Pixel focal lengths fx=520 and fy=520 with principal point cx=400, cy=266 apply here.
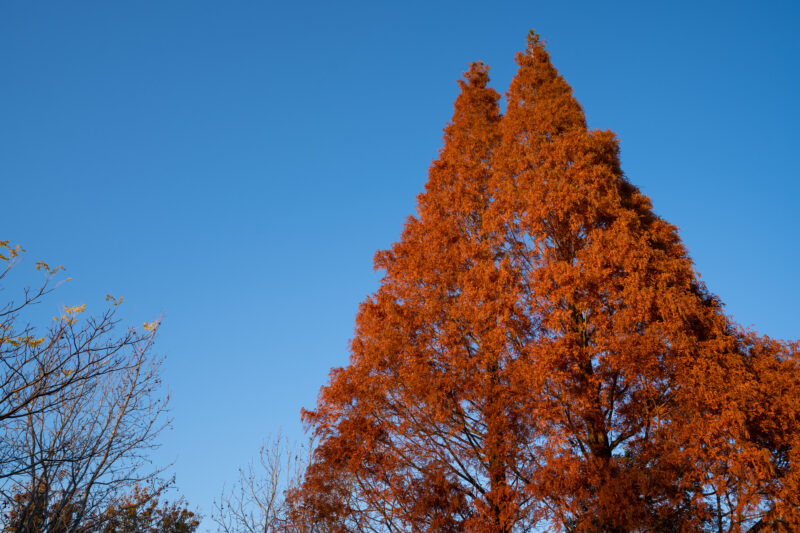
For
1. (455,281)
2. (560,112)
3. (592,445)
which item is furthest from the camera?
(560,112)

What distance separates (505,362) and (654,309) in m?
2.32

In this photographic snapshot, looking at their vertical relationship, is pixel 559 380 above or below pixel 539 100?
below

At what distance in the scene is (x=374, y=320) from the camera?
966 cm

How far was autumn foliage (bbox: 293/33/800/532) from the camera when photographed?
6422mm

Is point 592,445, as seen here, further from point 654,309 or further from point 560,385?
point 654,309

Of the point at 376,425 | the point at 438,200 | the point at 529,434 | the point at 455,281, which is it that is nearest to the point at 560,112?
the point at 438,200

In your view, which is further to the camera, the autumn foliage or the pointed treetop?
the pointed treetop

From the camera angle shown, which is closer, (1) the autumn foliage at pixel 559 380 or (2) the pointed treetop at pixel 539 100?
(1) the autumn foliage at pixel 559 380

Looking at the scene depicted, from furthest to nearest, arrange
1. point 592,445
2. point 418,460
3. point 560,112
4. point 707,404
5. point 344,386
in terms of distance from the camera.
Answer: point 560,112 → point 344,386 → point 418,460 → point 592,445 → point 707,404

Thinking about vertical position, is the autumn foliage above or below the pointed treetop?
below

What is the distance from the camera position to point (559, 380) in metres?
7.28

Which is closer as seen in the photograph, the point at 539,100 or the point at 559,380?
the point at 559,380

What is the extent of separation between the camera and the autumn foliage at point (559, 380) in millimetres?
6422

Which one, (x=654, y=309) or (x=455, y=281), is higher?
(x=455, y=281)
